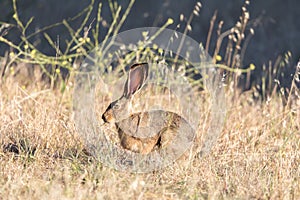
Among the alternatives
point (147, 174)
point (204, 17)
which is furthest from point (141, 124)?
point (204, 17)

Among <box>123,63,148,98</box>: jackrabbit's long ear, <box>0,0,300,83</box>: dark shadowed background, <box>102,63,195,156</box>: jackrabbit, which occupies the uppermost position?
<box>0,0,300,83</box>: dark shadowed background

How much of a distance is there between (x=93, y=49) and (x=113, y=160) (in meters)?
1.98

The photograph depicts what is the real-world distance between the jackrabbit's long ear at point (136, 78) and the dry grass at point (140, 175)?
0.44m

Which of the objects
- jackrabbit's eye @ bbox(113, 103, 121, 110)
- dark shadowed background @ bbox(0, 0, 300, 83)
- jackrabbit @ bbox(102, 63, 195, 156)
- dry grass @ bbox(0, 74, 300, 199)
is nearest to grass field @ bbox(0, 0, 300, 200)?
dry grass @ bbox(0, 74, 300, 199)

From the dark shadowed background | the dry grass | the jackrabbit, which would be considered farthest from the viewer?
the dark shadowed background

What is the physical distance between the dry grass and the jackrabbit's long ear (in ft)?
1.46

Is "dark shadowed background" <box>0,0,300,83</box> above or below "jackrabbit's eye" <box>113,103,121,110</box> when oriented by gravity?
above

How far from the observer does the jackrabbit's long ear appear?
13.5ft

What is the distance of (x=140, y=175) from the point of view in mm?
3957

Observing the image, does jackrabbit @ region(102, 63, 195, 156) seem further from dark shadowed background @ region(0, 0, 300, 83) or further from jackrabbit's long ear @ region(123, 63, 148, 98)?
dark shadowed background @ region(0, 0, 300, 83)

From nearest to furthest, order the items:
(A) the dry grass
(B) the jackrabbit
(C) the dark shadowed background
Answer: (A) the dry grass
(B) the jackrabbit
(C) the dark shadowed background

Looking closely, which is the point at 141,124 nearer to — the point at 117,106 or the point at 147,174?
the point at 117,106

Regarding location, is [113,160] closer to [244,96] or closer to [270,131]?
[270,131]

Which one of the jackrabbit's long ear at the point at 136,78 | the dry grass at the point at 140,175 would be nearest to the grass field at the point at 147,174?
the dry grass at the point at 140,175
